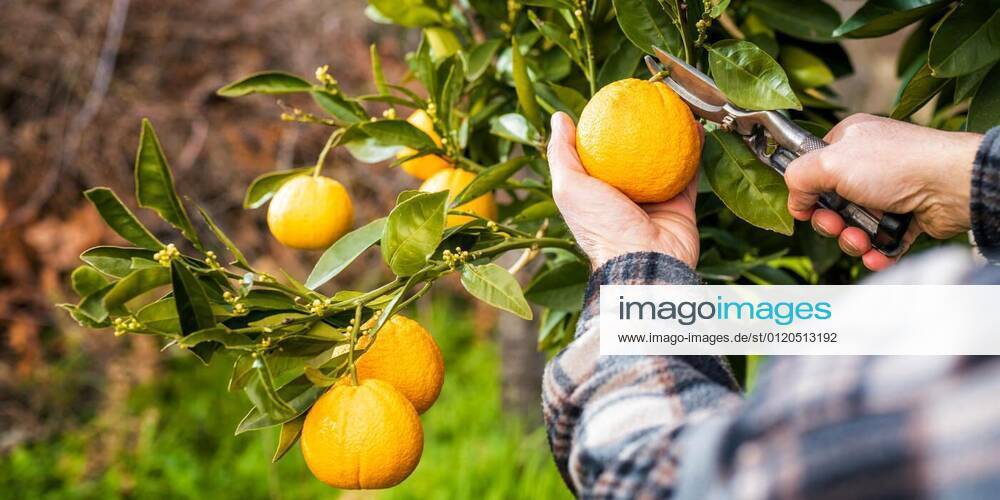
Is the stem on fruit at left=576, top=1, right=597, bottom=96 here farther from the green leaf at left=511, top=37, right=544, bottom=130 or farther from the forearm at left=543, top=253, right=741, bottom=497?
the forearm at left=543, top=253, right=741, bottom=497

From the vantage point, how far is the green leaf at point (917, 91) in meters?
0.81

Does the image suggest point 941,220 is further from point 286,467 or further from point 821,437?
point 286,467

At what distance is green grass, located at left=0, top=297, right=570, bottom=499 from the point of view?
2.07 meters

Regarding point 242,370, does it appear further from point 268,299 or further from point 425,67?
point 425,67

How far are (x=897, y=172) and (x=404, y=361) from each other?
1.46 ft

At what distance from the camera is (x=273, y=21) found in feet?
9.77

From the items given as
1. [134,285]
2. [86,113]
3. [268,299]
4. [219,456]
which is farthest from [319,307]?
[86,113]

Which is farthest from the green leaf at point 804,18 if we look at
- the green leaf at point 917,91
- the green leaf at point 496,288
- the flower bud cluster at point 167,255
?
the flower bud cluster at point 167,255

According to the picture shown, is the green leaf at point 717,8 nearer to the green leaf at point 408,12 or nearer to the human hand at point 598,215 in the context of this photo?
the human hand at point 598,215

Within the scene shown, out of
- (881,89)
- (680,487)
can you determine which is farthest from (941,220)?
(881,89)

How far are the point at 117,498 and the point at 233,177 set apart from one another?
1.16 meters

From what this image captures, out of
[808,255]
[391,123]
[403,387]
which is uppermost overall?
[391,123]

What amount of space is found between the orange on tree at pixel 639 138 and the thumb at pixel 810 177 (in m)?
0.08

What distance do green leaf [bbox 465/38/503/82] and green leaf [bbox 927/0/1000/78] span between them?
1.40ft
